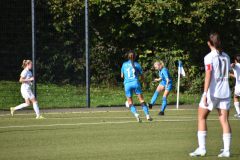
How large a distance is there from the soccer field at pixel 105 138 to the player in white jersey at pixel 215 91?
35 centimetres

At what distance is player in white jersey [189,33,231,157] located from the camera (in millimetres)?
14070

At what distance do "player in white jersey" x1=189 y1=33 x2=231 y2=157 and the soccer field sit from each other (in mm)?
353

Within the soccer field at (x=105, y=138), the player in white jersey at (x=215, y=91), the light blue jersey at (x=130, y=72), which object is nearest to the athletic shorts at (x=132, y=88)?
the light blue jersey at (x=130, y=72)

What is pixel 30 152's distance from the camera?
15.5 m

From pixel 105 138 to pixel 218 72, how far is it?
486cm

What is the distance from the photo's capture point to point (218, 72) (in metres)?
14.2

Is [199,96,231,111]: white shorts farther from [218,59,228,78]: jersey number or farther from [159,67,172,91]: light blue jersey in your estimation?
[159,67,172,91]: light blue jersey

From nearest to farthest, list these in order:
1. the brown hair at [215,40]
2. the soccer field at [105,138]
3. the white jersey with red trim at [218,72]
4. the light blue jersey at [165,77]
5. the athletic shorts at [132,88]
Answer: the brown hair at [215,40], the white jersey with red trim at [218,72], the soccer field at [105,138], the athletic shorts at [132,88], the light blue jersey at [165,77]

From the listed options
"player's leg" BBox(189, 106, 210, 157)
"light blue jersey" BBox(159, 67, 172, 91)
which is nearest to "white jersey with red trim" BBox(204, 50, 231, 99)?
"player's leg" BBox(189, 106, 210, 157)

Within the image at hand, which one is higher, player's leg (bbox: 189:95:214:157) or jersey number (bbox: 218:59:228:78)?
jersey number (bbox: 218:59:228:78)

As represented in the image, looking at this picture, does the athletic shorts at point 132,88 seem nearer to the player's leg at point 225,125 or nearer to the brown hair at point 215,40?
the player's leg at point 225,125

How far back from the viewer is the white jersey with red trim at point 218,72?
1412 cm

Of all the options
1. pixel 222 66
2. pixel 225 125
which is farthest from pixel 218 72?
pixel 225 125

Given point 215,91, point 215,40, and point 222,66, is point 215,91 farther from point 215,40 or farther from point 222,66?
point 215,40
